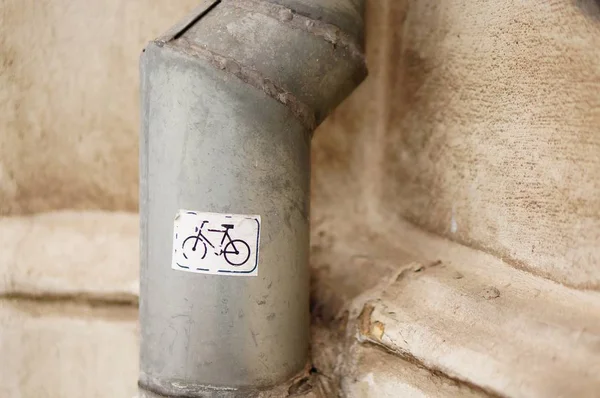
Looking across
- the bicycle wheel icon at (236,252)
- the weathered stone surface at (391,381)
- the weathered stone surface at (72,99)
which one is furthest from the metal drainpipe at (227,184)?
the weathered stone surface at (72,99)

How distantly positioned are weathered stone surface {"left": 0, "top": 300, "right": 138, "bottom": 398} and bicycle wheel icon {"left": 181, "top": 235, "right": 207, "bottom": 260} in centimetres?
27

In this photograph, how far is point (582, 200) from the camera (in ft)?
1.99

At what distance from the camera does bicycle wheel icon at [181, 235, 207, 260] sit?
606mm

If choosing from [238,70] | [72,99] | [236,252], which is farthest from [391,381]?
[72,99]

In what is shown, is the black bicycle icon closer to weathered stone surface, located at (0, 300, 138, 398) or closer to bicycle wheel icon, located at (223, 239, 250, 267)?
→ bicycle wheel icon, located at (223, 239, 250, 267)

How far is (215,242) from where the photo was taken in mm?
604

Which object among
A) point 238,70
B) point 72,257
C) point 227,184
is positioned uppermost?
point 238,70

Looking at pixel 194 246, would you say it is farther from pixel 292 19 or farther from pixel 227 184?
pixel 292 19

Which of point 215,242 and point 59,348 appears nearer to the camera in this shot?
point 215,242

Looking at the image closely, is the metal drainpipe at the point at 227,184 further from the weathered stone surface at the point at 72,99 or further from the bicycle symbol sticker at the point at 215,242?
the weathered stone surface at the point at 72,99

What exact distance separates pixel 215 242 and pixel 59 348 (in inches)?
15.9

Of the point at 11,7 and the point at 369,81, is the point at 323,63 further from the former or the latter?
the point at 11,7

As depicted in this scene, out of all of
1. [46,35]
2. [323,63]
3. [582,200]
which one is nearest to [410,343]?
[582,200]

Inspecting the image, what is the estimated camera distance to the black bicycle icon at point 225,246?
60 cm
